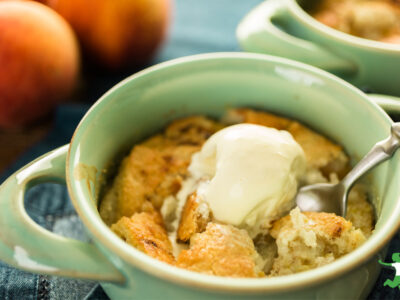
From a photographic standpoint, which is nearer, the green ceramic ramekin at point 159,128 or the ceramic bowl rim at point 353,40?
the green ceramic ramekin at point 159,128

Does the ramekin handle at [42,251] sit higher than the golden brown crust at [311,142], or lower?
lower

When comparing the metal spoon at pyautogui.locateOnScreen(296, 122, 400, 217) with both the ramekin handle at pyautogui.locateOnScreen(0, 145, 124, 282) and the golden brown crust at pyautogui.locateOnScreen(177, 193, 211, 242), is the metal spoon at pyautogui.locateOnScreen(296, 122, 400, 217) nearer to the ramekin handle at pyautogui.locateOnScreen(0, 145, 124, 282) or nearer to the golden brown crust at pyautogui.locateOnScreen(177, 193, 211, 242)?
the golden brown crust at pyautogui.locateOnScreen(177, 193, 211, 242)

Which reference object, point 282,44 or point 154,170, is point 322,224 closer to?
point 154,170

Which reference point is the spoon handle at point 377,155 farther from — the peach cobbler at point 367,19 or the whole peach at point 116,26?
the whole peach at point 116,26

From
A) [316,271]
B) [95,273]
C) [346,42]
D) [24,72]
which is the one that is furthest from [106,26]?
[316,271]

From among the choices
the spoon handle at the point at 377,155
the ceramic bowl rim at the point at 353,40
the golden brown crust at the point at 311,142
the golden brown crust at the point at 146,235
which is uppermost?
the ceramic bowl rim at the point at 353,40

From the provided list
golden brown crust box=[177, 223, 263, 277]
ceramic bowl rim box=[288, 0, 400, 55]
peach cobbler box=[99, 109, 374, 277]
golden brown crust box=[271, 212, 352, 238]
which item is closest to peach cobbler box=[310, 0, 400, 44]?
ceramic bowl rim box=[288, 0, 400, 55]

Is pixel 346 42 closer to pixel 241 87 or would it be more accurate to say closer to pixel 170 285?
pixel 241 87

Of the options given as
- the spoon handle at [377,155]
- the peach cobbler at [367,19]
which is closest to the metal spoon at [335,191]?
the spoon handle at [377,155]

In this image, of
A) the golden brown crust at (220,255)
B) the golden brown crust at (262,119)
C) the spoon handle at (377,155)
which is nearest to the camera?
the golden brown crust at (220,255)
